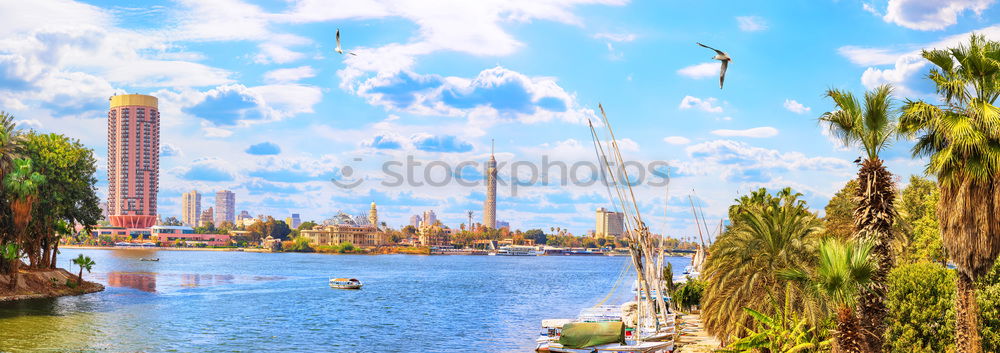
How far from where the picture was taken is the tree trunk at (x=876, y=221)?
27.1 meters

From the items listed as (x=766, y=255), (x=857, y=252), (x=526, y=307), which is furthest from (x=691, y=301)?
(x=857, y=252)

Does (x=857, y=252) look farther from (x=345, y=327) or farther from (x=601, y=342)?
(x=345, y=327)

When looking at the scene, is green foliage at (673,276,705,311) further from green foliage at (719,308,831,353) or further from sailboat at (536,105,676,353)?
green foliage at (719,308,831,353)

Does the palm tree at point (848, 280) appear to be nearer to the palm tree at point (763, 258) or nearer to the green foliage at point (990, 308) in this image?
the green foliage at point (990, 308)

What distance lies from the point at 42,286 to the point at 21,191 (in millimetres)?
14585

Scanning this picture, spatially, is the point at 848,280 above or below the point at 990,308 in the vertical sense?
above

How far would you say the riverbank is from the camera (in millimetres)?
82000

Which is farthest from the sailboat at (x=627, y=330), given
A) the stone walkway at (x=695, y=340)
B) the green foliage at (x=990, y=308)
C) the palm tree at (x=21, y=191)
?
the palm tree at (x=21, y=191)

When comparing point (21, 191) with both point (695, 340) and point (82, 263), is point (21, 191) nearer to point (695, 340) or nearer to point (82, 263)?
point (82, 263)

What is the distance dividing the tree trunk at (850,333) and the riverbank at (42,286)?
79847 millimetres

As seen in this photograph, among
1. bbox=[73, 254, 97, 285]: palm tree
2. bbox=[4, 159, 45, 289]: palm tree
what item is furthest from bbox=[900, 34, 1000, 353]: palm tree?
bbox=[73, 254, 97, 285]: palm tree

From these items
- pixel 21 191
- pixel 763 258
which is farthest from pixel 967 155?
pixel 21 191

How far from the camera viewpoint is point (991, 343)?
30562 mm

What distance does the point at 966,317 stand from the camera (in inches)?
1064
